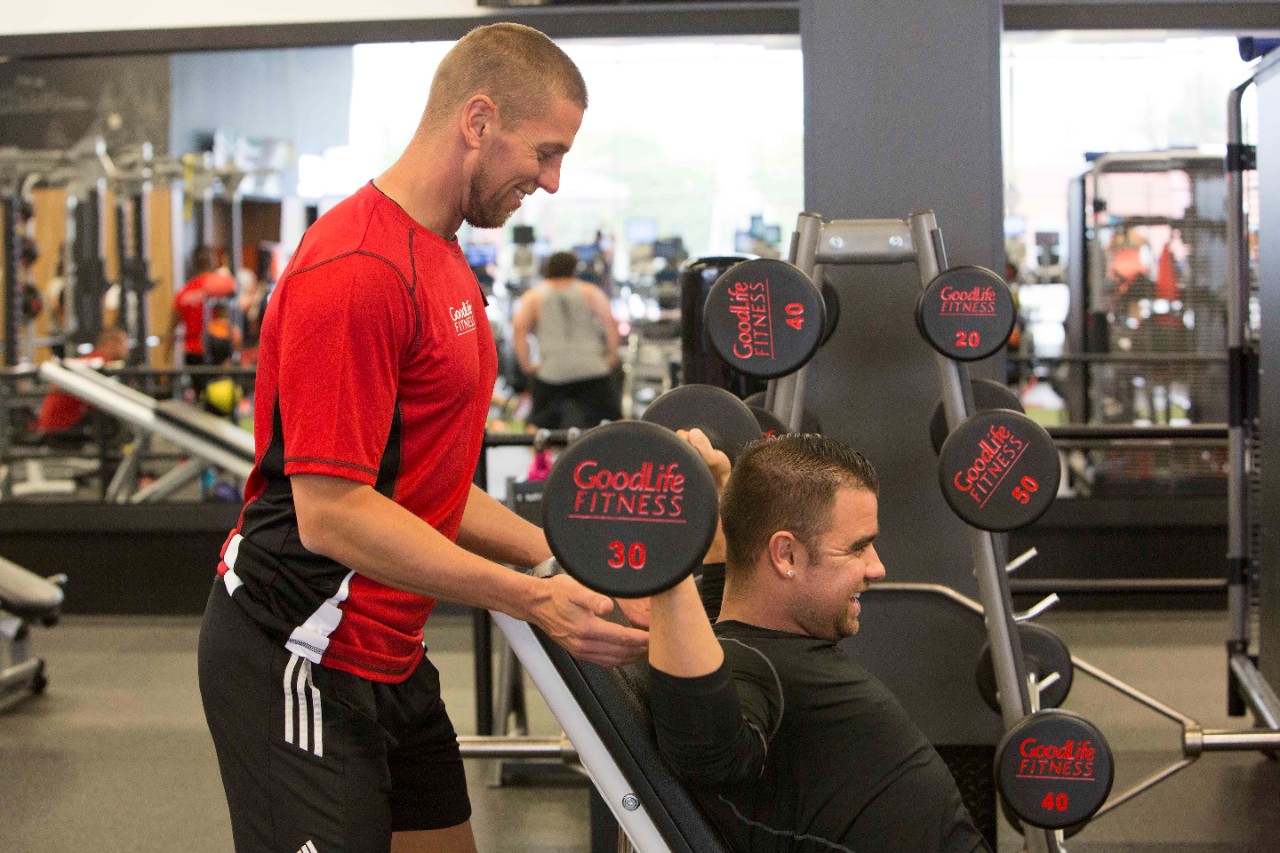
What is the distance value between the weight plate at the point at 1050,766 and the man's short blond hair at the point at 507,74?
4.66 feet

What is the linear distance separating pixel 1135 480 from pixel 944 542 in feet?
9.90

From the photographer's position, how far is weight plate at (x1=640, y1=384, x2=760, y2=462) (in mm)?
2082

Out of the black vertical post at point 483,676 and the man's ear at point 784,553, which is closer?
the man's ear at point 784,553

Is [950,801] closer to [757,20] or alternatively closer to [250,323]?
[757,20]

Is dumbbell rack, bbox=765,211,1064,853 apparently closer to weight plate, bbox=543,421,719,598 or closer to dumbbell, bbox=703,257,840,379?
A: dumbbell, bbox=703,257,840,379

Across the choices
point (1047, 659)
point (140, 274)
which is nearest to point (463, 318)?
point (1047, 659)

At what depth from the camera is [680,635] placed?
1123 mm

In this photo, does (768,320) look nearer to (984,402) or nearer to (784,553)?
(984,402)

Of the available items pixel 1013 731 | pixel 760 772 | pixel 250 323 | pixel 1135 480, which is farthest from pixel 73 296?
pixel 760 772

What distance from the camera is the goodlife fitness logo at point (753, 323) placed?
225 centimetres

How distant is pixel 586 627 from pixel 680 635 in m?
0.10

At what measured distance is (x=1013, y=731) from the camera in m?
2.20

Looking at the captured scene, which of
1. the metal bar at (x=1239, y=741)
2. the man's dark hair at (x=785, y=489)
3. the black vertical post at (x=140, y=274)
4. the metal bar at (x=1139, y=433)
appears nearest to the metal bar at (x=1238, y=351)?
the metal bar at (x=1139, y=433)

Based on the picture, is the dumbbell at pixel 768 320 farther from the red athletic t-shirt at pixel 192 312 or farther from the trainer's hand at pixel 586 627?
the red athletic t-shirt at pixel 192 312
